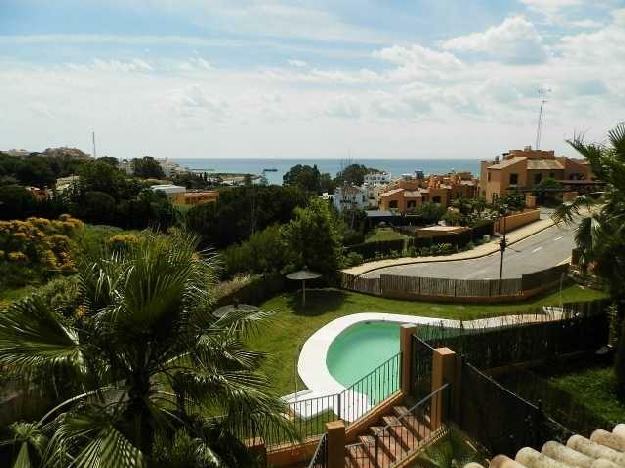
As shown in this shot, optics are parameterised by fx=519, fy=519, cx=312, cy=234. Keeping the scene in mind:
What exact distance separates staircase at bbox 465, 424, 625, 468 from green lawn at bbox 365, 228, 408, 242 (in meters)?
38.6

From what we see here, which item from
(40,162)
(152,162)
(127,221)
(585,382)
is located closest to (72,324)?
(585,382)

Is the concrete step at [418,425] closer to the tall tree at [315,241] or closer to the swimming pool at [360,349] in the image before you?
the swimming pool at [360,349]

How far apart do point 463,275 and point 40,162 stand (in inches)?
3351

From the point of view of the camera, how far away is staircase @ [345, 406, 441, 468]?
363 inches

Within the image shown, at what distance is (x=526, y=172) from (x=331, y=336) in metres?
45.5

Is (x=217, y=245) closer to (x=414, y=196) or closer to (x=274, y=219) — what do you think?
(x=274, y=219)

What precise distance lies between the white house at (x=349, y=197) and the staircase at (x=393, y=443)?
55.8 meters

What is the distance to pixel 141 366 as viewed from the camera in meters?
5.61

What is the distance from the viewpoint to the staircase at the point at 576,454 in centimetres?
598

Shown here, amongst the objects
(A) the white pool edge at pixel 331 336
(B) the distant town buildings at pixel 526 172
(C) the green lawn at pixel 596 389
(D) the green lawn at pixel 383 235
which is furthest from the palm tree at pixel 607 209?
(B) the distant town buildings at pixel 526 172

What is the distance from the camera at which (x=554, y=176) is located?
57.8 metres

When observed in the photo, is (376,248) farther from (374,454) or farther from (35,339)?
(35,339)

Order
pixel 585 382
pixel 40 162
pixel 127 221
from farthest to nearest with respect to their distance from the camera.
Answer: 1. pixel 40 162
2. pixel 127 221
3. pixel 585 382

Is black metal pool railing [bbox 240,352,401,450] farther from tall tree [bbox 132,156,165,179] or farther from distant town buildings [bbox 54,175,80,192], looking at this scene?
tall tree [bbox 132,156,165,179]
